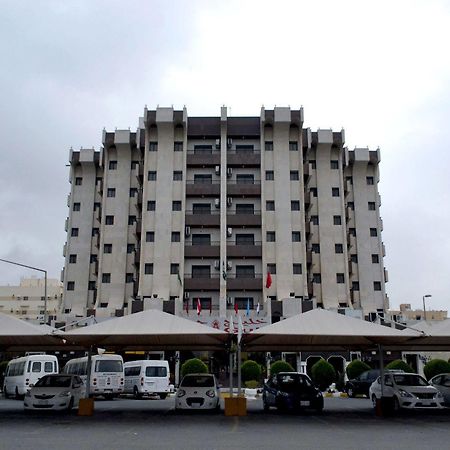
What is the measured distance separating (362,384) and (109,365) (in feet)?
48.0

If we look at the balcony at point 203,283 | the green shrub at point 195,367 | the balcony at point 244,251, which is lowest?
the green shrub at point 195,367

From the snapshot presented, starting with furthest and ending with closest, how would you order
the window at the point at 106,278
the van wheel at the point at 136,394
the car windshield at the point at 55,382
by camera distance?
the window at the point at 106,278, the van wheel at the point at 136,394, the car windshield at the point at 55,382

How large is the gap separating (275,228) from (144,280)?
14636 millimetres

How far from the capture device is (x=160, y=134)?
6362cm

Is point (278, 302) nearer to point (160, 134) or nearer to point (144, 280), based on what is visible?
point (144, 280)

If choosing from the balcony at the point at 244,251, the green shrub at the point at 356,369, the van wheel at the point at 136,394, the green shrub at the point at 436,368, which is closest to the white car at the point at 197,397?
the van wheel at the point at 136,394

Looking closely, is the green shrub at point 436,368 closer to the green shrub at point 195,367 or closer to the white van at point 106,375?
the green shrub at point 195,367

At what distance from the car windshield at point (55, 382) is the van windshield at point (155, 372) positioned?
12.2m

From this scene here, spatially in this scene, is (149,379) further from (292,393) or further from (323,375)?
(292,393)

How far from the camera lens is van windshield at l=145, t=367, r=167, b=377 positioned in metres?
A: 34.2

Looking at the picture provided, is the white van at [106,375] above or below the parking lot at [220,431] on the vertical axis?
above

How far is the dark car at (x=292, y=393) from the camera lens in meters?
21.4

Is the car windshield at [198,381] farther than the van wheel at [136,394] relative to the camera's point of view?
No

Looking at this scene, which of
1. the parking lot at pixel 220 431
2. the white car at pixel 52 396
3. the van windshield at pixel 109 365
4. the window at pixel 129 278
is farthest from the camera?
the window at pixel 129 278
